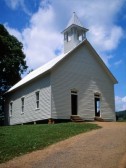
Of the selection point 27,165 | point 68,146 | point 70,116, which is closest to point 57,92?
point 70,116

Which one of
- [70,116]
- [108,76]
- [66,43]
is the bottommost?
[70,116]

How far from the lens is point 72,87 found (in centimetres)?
2761

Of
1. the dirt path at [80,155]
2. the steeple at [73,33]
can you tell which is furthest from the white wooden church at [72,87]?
the dirt path at [80,155]

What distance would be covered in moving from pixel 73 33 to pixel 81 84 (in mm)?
5653

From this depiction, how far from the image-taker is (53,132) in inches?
690

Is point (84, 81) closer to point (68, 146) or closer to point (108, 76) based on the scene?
point (108, 76)

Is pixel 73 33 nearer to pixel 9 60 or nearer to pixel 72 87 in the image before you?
pixel 72 87

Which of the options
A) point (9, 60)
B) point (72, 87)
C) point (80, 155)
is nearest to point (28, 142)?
point (80, 155)

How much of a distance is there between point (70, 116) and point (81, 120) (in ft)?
3.60

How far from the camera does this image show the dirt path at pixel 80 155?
10852 mm

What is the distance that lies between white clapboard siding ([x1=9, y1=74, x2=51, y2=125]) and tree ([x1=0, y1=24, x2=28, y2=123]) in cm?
868

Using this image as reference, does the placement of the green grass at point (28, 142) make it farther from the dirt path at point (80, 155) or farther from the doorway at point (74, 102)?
the doorway at point (74, 102)

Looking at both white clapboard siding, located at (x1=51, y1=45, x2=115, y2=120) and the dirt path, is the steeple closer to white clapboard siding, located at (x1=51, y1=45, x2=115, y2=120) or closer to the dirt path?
white clapboard siding, located at (x1=51, y1=45, x2=115, y2=120)

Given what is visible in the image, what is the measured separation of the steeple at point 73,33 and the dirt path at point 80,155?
16.5 metres
